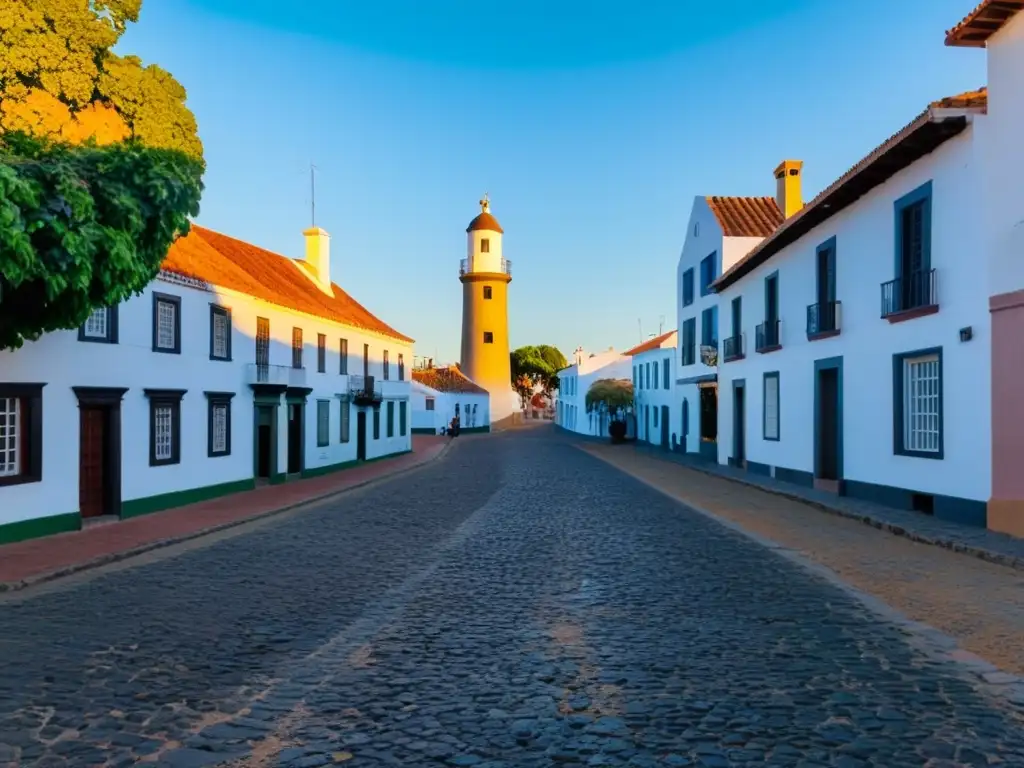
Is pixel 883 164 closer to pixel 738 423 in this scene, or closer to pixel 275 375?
pixel 738 423

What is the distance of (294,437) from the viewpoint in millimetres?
26641

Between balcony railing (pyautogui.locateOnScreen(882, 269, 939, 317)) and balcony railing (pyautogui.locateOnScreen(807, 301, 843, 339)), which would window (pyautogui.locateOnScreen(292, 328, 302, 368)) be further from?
balcony railing (pyautogui.locateOnScreen(882, 269, 939, 317))

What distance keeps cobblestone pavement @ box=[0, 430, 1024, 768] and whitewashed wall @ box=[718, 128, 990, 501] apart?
18.0 ft

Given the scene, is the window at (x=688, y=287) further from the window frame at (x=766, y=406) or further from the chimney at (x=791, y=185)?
the window frame at (x=766, y=406)

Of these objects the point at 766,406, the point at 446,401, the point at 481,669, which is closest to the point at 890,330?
the point at 766,406

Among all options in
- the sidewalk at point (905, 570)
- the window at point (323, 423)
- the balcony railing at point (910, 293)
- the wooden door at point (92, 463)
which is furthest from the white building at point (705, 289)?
the wooden door at point (92, 463)

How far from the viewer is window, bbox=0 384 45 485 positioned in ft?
44.1

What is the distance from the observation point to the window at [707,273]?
33.4 metres

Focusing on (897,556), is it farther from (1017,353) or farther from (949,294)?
(949,294)

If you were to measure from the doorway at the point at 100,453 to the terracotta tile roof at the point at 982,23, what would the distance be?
1515 cm

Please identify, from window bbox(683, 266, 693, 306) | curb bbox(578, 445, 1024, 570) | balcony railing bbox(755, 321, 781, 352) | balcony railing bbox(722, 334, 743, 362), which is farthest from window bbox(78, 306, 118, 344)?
window bbox(683, 266, 693, 306)

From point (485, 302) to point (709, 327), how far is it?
35.0 m

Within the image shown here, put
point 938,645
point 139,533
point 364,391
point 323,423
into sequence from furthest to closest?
point 364,391, point 323,423, point 139,533, point 938,645

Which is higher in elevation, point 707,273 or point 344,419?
point 707,273
